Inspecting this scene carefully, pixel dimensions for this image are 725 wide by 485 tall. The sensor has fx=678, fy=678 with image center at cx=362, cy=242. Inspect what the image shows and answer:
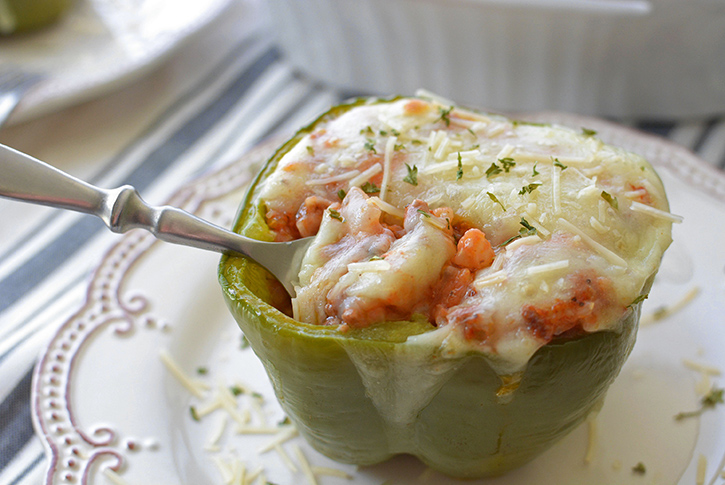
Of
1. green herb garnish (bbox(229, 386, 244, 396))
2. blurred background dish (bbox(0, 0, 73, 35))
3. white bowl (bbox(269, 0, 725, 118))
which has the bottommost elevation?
green herb garnish (bbox(229, 386, 244, 396))

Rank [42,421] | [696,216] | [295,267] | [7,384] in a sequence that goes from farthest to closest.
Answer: [696,216] < [7,384] < [42,421] < [295,267]

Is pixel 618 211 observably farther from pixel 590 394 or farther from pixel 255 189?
pixel 255 189

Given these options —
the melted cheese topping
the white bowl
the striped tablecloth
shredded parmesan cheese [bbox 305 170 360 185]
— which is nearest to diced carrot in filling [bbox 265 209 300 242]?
the melted cheese topping

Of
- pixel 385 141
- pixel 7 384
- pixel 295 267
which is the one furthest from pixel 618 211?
pixel 7 384

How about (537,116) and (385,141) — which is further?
(537,116)

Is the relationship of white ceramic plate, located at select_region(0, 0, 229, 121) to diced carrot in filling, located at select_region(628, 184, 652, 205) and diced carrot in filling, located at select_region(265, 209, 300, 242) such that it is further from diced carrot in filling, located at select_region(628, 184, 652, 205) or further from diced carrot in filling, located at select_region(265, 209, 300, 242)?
diced carrot in filling, located at select_region(628, 184, 652, 205)

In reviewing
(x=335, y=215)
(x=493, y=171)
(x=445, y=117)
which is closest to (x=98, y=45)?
(x=445, y=117)
